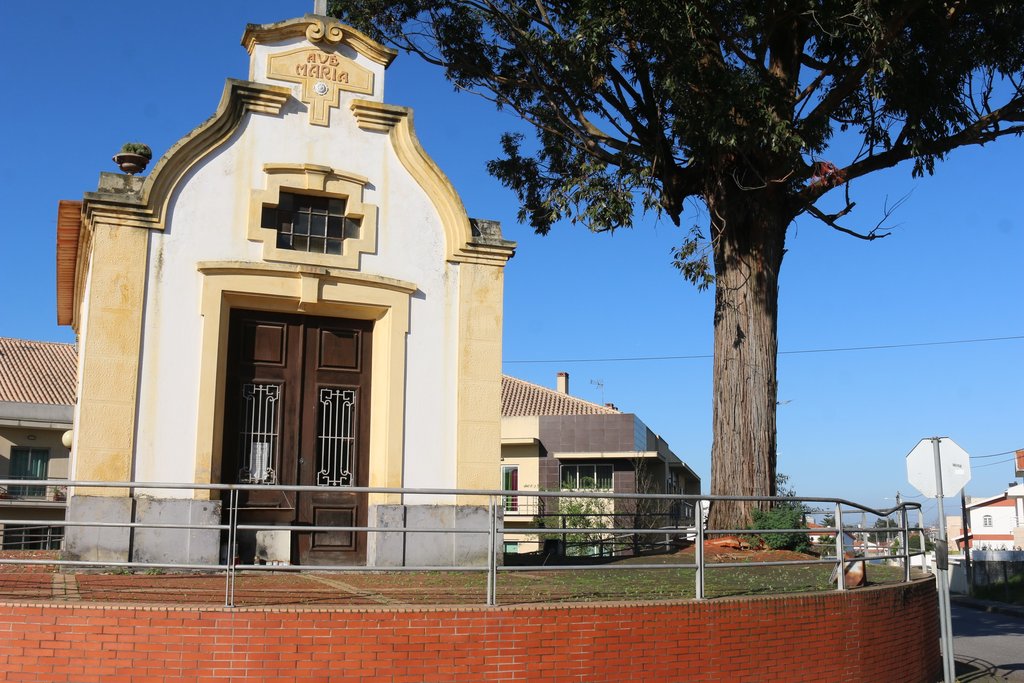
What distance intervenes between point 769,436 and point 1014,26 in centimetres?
711

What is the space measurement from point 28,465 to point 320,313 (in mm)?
31849

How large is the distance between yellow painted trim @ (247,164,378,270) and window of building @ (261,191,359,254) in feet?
0.34

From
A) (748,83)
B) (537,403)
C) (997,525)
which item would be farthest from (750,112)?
(997,525)

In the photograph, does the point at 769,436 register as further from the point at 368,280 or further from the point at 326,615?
the point at 326,615

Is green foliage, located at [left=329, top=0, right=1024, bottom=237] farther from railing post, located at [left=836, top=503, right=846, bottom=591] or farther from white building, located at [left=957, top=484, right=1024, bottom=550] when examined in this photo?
white building, located at [left=957, top=484, right=1024, bottom=550]

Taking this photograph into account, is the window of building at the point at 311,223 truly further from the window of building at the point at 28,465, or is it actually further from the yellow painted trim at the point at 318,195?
the window of building at the point at 28,465

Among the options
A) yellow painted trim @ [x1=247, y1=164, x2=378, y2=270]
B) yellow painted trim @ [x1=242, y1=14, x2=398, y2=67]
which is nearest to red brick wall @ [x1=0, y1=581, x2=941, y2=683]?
yellow painted trim @ [x1=247, y1=164, x2=378, y2=270]

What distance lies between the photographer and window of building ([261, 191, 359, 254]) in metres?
12.2

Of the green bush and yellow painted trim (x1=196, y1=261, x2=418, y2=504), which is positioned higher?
yellow painted trim (x1=196, y1=261, x2=418, y2=504)

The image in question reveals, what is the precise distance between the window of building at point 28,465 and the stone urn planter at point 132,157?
98.4ft

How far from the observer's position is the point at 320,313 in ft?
40.5

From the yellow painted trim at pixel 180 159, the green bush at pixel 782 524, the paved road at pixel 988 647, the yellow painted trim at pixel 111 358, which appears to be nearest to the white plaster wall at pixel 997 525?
the paved road at pixel 988 647

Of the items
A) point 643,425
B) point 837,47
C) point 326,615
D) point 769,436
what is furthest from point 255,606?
point 643,425

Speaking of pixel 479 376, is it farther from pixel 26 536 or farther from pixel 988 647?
pixel 988 647
